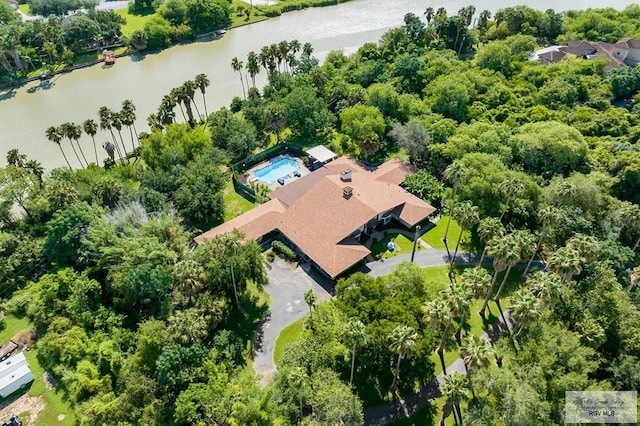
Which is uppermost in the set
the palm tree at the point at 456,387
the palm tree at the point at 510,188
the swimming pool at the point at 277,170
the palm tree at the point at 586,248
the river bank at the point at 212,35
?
the river bank at the point at 212,35

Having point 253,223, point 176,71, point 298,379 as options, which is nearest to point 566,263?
point 298,379

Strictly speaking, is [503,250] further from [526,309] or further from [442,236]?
[442,236]

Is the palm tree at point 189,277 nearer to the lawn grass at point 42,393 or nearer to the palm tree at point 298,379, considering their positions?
the palm tree at point 298,379

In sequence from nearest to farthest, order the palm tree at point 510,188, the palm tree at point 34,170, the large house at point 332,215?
the palm tree at point 510,188
the large house at point 332,215
the palm tree at point 34,170

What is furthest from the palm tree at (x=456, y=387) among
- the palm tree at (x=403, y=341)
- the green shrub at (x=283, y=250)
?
the green shrub at (x=283, y=250)

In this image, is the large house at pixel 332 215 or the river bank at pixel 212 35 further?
the river bank at pixel 212 35

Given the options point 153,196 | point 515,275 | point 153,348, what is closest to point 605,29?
point 515,275

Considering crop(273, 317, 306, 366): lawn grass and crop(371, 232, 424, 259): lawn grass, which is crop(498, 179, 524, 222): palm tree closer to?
crop(371, 232, 424, 259): lawn grass
